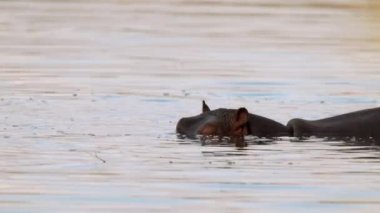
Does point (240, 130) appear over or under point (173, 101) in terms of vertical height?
under

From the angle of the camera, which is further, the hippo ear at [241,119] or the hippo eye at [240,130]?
the hippo eye at [240,130]

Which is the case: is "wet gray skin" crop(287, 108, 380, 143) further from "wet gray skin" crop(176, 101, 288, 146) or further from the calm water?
the calm water

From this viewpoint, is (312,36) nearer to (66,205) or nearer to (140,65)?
(140,65)

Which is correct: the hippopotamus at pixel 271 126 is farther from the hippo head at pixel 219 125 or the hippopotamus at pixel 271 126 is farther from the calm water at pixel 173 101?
the calm water at pixel 173 101

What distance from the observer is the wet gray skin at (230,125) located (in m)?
12.6

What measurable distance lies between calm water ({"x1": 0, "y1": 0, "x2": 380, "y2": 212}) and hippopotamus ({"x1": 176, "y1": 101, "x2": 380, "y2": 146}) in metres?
0.26

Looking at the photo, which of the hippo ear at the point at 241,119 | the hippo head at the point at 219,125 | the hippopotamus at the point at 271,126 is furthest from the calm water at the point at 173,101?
the hippo ear at the point at 241,119

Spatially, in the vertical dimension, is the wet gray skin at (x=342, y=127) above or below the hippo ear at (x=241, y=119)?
below

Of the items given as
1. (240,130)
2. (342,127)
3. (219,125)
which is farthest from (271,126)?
(342,127)

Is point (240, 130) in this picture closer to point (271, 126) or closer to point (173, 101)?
point (271, 126)

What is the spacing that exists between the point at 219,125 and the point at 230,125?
0.33ft

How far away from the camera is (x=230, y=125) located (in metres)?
12.7

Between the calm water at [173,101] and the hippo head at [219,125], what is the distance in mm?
153

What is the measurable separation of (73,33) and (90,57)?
3855 millimetres
